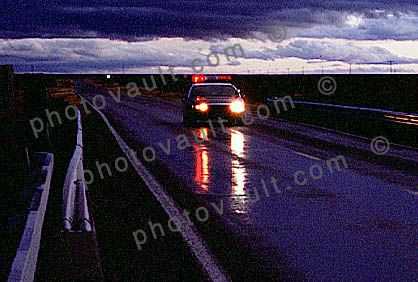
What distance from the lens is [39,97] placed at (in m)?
27.3

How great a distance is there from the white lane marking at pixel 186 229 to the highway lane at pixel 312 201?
0.56 meters

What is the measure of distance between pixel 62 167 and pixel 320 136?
1195 centimetres

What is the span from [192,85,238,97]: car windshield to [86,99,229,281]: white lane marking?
15047mm

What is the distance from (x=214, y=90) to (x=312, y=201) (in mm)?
21320

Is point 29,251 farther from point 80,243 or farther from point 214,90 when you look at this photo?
point 214,90

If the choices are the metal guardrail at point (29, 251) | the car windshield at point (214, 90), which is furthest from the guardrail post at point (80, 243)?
the car windshield at point (214, 90)

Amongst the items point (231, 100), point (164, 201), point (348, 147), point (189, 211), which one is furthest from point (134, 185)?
point (231, 100)

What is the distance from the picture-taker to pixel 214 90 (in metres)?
34.2

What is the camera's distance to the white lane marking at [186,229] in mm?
8359

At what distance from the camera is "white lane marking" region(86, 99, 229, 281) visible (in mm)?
8359

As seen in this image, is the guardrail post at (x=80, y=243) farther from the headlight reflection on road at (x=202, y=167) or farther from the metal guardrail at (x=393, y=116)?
the metal guardrail at (x=393, y=116)

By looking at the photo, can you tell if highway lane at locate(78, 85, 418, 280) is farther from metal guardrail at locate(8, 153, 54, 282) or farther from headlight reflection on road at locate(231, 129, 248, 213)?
metal guardrail at locate(8, 153, 54, 282)

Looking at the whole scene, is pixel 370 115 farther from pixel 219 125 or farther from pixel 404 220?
pixel 404 220

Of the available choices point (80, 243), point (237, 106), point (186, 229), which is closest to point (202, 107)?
point (237, 106)
